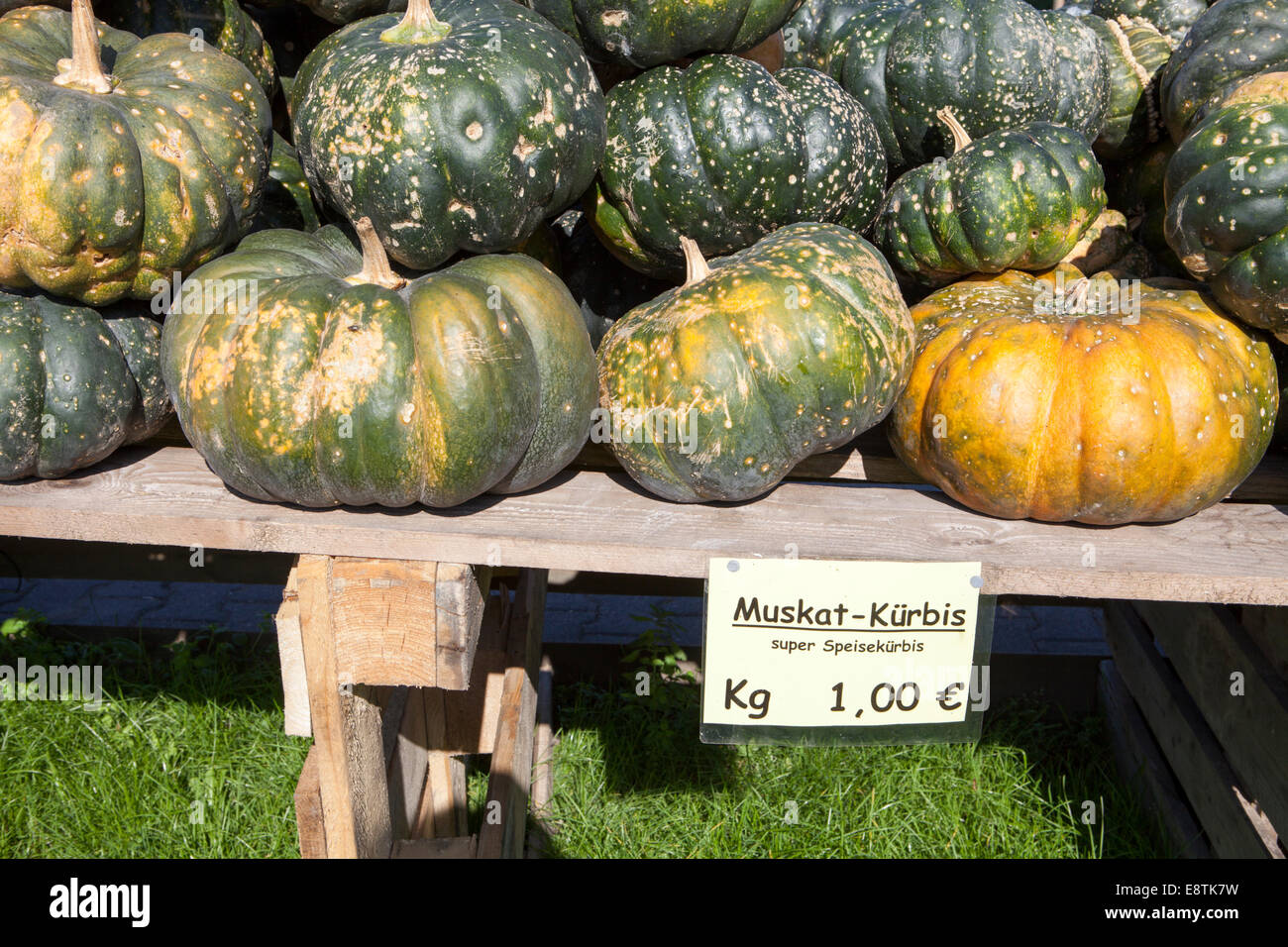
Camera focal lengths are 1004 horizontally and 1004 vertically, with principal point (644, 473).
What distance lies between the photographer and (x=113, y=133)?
1.66m

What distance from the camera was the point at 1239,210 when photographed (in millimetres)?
1750

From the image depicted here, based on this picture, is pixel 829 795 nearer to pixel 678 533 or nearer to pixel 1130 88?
pixel 678 533

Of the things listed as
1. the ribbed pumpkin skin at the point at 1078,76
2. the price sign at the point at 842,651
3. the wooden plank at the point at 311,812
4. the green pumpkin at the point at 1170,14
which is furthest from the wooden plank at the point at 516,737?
the green pumpkin at the point at 1170,14

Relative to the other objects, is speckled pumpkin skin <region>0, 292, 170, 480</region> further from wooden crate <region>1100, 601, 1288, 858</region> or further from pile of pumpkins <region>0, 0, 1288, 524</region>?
wooden crate <region>1100, 601, 1288, 858</region>

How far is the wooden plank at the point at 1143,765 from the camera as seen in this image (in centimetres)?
274

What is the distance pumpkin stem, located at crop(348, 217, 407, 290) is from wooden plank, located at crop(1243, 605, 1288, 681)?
2185 mm

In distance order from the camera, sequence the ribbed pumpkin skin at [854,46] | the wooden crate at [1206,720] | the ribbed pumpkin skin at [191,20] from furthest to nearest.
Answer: the wooden crate at [1206,720], the ribbed pumpkin skin at [854,46], the ribbed pumpkin skin at [191,20]

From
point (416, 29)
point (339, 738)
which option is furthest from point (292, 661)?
point (416, 29)

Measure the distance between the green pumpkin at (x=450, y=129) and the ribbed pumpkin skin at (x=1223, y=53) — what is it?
126cm

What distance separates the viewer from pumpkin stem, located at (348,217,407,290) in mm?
1710

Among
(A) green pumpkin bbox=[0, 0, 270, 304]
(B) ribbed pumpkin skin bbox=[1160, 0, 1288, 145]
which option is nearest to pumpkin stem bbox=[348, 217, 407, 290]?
(A) green pumpkin bbox=[0, 0, 270, 304]

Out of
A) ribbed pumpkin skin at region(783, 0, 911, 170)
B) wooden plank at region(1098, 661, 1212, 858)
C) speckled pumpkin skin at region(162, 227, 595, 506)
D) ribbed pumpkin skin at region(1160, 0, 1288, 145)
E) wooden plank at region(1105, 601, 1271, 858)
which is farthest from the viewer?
wooden plank at region(1098, 661, 1212, 858)

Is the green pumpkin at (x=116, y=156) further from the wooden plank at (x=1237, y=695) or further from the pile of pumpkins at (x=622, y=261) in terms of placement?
the wooden plank at (x=1237, y=695)

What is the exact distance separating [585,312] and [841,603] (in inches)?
38.1
